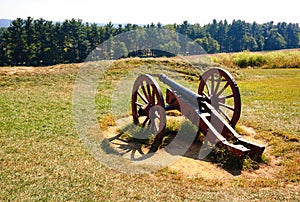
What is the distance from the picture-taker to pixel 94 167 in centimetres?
454

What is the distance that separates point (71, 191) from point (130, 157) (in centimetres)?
134

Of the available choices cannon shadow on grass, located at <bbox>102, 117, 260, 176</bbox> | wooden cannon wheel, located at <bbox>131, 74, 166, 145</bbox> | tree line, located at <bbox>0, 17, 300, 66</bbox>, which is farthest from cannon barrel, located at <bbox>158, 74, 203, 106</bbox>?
tree line, located at <bbox>0, 17, 300, 66</bbox>

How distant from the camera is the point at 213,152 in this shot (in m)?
5.00

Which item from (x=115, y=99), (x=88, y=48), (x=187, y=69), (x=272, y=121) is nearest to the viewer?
(x=272, y=121)

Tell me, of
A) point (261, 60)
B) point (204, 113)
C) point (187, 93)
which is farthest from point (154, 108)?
point (261, 60)

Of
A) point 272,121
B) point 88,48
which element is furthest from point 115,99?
point 88,48

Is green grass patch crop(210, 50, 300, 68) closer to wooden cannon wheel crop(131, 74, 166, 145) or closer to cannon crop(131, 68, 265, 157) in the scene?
cannon crop(131, 68, 265, 157)

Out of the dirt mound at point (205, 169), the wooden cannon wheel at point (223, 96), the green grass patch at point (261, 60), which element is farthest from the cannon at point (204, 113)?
the green grass patch at point (261, 60)

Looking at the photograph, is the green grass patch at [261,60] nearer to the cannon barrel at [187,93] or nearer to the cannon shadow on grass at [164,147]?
the cannon barrel at [187,93]

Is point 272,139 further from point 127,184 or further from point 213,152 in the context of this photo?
point 127,184

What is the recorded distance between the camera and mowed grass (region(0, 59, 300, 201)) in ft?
12.3

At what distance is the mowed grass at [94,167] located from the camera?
3764 millimetres

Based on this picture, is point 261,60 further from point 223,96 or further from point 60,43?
point 60,43

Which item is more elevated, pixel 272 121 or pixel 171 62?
pixel 171 62
